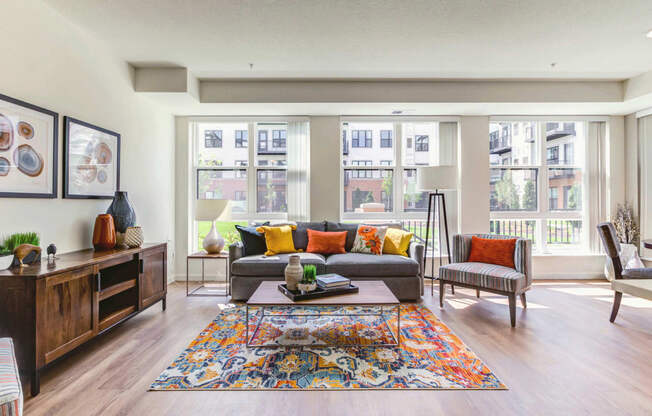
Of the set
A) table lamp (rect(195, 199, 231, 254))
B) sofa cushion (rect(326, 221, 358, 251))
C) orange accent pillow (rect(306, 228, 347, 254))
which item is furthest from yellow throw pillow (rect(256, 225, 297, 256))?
sofa cushion (rect(326, 221, 358, 251))

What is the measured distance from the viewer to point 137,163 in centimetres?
384

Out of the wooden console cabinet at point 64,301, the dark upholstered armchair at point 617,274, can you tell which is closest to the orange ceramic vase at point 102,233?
the wooden console cabinet at point 64,301

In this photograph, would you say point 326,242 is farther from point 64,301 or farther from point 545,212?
point 545,212

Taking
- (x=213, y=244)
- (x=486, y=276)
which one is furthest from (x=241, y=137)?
(x=486, y=276)

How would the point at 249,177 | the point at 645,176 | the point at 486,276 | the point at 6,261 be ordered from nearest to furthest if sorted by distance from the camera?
the point at 6,261
the point at 486,276
the point at 645,176
the point at 249,177

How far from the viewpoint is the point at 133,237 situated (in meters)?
3.09

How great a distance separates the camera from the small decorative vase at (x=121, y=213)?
10.2 feet

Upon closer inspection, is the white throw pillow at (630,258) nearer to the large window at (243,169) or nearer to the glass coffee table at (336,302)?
the glass coffee table at (336,302)

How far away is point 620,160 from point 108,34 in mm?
6829

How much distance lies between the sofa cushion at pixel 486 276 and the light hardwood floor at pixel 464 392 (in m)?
0.33

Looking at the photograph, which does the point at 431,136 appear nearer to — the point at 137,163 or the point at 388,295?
the point at 388,295

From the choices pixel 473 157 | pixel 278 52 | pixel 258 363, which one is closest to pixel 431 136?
pixel 473 157

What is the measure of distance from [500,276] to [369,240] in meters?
1.54

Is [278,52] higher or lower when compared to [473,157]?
higher
